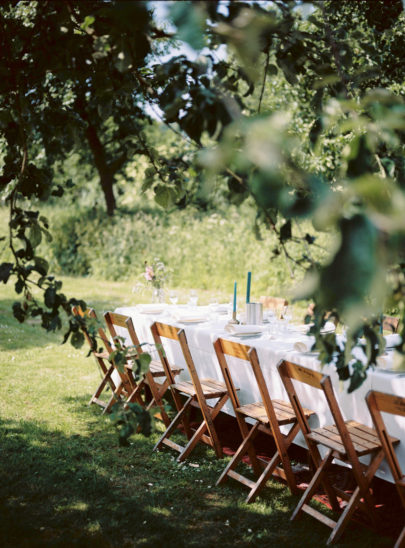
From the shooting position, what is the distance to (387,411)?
276 cm

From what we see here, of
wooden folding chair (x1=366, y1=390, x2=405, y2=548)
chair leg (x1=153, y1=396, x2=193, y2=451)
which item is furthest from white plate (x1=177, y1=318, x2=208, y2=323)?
wooden folding chair (x1=366, y1=390, x2=405, y2=548)

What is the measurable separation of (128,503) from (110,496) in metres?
0.16

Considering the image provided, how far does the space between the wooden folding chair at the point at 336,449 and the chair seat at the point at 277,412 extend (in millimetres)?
220

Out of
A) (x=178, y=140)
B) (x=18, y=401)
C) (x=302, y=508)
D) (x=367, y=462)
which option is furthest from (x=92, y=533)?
(x=178, y=140)

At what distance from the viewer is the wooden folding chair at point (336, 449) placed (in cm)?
304

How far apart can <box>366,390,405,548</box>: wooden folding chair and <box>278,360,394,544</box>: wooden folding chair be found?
184 millimetres

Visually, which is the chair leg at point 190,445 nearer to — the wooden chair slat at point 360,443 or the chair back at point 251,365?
the chair back at point 251,365

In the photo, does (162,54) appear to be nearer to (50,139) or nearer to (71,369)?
(71,369)

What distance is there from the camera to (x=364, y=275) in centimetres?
83

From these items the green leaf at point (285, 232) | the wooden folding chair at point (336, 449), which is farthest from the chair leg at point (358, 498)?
the green leaf at point (285, 232)

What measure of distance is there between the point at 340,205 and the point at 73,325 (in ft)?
5.13

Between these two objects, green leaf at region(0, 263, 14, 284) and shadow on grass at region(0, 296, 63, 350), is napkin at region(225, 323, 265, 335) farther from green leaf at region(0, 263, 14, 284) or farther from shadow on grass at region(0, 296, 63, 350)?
shadow on grass at region(0, 296, 63, 350)

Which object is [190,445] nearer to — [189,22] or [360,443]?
[360,443]

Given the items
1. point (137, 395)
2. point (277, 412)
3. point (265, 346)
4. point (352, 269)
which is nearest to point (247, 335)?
point (265, 346)
